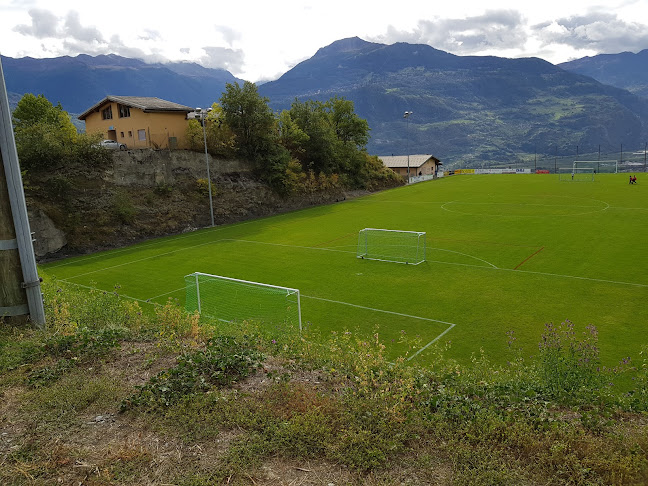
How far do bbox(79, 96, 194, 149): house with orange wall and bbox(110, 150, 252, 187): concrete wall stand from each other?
11.6 feet

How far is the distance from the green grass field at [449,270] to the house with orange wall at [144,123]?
1348 cm

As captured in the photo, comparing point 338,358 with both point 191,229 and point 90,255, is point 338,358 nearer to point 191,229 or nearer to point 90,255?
point 90,255

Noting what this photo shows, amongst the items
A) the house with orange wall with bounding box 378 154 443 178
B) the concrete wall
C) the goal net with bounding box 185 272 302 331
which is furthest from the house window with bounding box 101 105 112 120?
the house with orange wall with bounding box 378 154 443 178

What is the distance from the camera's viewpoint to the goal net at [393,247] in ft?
86.6

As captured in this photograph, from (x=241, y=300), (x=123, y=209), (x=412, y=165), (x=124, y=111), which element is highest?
(x=124, y=111)

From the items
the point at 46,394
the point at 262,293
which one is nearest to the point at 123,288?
the point at 262,293

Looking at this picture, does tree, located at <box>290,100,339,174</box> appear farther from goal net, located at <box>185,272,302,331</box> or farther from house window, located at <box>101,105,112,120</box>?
goal net, located at <box>185,272,302,331</box>

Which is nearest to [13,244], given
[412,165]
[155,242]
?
[155,242]

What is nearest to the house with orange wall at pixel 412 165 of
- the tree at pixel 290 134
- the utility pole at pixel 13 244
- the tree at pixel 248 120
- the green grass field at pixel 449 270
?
the tree at pixel 290 134

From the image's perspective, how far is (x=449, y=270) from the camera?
78.6ft

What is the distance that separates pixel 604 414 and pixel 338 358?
15.1ft

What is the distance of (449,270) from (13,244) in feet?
63.8

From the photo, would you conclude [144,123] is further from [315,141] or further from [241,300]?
[241,300]

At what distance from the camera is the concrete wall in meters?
39.3
